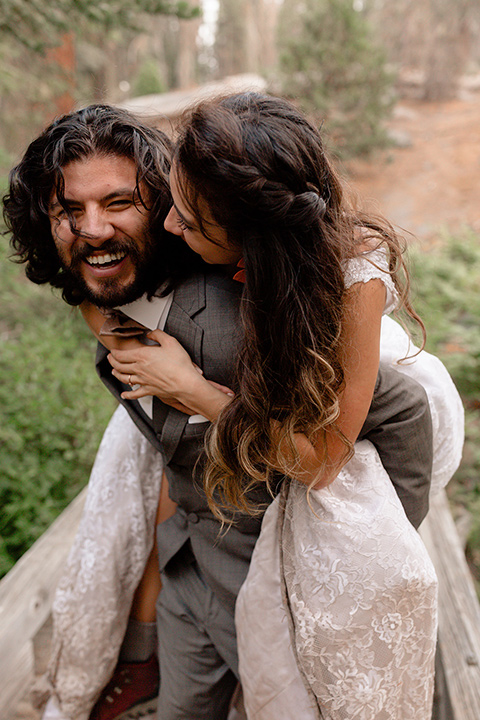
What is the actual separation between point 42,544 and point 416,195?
9.91m

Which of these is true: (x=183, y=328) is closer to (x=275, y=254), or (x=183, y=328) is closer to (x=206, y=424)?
(x=206, y=424)

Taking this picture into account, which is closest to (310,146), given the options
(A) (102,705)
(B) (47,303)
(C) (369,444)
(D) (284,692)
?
(C) (369,444)

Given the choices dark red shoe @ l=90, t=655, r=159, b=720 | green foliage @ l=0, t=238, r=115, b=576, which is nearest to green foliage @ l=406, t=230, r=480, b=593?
dark red shoe @ l=90, t=655, r=159, b=720

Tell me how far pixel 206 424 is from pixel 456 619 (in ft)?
4.96

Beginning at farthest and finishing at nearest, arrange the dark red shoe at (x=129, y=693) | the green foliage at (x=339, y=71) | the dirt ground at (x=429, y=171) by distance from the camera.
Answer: the dirt ground at (x=429, y=171), the green foliage at (x=339, y=71), the dark red shoe at (x=129, y=693)

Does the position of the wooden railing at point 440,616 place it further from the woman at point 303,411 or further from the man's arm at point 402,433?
the man's arm at point 402,433

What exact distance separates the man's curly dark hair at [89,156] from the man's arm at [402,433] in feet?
2.22

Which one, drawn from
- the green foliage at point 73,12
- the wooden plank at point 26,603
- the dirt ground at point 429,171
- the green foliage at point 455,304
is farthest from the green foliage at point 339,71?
the wooden plank at point 26,603

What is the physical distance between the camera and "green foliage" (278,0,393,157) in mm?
9414

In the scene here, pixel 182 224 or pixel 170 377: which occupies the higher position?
pixel 182 224

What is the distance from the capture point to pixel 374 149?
10594 millimetres

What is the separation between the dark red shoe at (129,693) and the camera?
2049 mm

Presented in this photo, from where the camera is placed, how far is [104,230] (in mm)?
1419

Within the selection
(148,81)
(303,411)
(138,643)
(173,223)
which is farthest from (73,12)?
(148,81)
